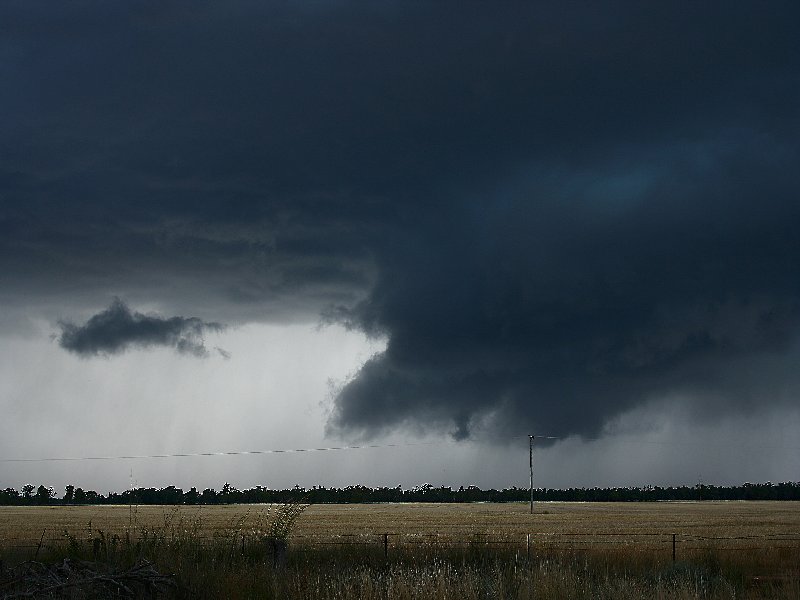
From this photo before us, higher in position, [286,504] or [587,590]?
[286,504]

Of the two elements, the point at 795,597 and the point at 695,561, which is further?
the point at 695,561

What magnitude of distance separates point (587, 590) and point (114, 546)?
9.14 m

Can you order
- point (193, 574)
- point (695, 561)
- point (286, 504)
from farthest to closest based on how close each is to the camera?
point (695, 561)
point (286, 504)
point (193, 574)

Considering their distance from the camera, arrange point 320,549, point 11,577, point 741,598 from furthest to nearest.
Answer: point 320,549
point 741,598
point 11,577

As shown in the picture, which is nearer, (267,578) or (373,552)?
(267,578)

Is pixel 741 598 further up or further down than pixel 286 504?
further down

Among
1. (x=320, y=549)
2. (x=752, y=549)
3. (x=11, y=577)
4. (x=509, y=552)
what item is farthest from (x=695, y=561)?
(x=11, y=577)

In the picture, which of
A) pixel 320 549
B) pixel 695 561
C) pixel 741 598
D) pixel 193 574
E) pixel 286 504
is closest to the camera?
pixel 193 574

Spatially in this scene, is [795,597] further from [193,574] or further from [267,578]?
[193,574]

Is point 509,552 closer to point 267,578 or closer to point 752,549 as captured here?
point 752,549

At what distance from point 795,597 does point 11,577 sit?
41.9 ft

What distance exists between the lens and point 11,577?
1383cm

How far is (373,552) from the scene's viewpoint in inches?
1081

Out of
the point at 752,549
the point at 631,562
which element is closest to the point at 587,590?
the point at 631,562
